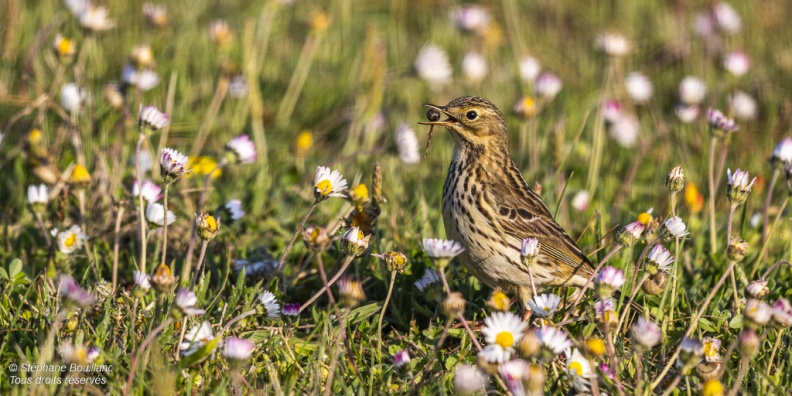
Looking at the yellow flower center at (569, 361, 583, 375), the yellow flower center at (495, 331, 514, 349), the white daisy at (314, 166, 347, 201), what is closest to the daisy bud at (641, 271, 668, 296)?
the yellow flower center at (569, 361, 583, 375)

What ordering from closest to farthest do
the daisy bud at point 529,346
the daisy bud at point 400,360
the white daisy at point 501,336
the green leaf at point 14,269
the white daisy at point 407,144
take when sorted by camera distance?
1. the daisy bud at point 529,346
2. the white daisy at point 501,336
3. the daisy bud at point 400,360
4. the green leaf at point 14,269
5. the white daisy at point 407,144

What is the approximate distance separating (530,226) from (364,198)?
1.08 meters

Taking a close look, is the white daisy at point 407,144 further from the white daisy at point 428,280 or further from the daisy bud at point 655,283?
the daisy bud at point 655,283

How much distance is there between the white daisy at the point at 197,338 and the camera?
414 cm

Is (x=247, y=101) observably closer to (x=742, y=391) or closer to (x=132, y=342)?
(x=132, y=342)

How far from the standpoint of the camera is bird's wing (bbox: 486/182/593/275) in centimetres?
525

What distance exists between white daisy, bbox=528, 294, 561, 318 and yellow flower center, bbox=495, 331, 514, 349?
0.76 ft

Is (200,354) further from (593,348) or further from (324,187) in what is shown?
(593,348)

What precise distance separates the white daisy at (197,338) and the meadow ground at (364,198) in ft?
0.04

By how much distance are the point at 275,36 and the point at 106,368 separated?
531 cm

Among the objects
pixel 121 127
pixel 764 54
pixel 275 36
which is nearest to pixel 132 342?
pixel 121 127

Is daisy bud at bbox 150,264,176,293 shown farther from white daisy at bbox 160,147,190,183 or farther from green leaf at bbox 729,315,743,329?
green leaf at bbox 729,315,743,329

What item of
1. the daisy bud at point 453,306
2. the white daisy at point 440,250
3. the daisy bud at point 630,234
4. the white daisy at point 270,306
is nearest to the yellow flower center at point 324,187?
the white daisy at point 270,306

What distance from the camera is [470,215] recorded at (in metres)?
5.20
